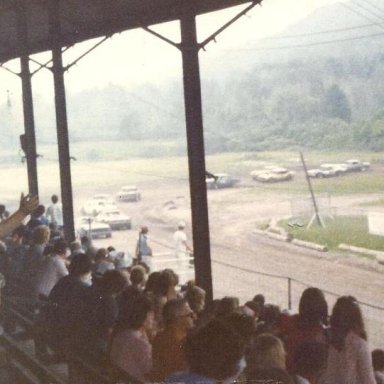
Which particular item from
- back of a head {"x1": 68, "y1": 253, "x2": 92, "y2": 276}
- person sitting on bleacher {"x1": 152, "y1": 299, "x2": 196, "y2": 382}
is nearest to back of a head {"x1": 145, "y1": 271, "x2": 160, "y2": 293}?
back of a head {"x1": 68, "y1": 253, "x2": 92, "y2": 276}

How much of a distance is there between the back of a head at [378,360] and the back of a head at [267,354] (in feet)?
6.61

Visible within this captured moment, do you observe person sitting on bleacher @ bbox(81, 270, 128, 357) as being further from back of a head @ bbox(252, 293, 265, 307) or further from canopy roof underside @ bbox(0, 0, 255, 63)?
canopy roof underside @ bbox(0, 0, 255, 63)

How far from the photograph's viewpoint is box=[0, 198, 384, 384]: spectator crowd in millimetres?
3100

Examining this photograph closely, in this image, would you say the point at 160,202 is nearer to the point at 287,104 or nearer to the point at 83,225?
the point at 83,225

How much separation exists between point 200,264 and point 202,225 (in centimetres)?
48

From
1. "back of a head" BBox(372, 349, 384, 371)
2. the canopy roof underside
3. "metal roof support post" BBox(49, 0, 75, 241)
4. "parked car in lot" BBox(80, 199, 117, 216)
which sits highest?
the canopy roof underside

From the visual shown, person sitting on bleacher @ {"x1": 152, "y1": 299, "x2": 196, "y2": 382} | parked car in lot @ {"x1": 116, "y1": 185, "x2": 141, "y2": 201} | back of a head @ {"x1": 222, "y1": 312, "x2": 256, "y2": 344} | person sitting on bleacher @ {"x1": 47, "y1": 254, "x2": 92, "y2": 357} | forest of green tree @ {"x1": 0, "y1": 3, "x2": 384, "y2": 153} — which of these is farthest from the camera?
forest of green tree @ {"x1": 0, "y1": 3, "x2": 384, "y2": 153}

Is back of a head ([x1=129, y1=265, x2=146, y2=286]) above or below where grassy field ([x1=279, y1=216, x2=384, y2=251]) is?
above

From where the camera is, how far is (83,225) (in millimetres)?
57188

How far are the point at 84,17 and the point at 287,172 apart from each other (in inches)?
2565

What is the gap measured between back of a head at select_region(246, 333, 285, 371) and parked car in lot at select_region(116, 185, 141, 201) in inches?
2594

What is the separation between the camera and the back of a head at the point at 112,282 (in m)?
5.78

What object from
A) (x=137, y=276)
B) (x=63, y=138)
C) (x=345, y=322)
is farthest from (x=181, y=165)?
(x=345, y=322)

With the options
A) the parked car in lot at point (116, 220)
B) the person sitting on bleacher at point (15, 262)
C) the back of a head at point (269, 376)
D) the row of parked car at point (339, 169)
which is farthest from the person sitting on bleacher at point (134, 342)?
the row of parked car at point (339, 169)
